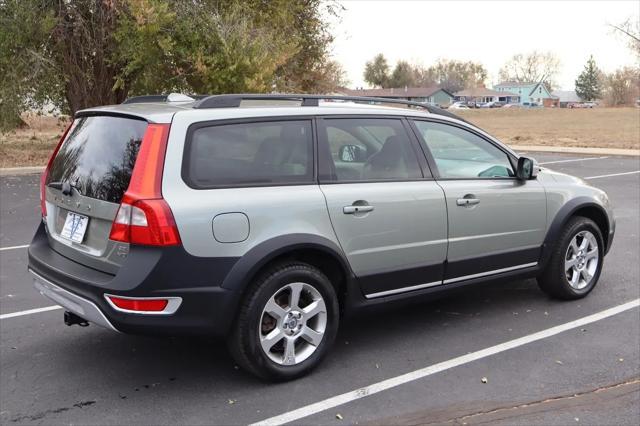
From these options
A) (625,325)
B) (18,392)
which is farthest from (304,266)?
(625,325)

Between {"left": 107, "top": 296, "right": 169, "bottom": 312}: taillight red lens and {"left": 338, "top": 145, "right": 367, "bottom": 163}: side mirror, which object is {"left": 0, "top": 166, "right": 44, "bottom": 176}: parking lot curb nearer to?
{"left": 338, "top": 145, "right": 367, "bottom": 163}: side mirror

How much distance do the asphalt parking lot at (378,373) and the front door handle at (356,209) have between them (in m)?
1.01

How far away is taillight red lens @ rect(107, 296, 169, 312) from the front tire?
48cm

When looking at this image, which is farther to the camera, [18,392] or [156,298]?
[18,392]

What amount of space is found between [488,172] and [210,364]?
2.52 m

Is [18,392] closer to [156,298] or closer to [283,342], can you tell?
[156,298]

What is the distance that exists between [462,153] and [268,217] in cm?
202

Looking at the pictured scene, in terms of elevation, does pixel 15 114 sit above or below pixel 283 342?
above

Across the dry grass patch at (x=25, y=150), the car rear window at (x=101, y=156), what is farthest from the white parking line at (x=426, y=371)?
the dry grass patch at (x=25, y=150)

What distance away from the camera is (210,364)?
425cm

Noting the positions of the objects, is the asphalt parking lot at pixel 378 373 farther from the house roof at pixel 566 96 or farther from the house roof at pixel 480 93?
the house roof at pixel 566 96

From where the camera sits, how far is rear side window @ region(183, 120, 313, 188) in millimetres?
3689

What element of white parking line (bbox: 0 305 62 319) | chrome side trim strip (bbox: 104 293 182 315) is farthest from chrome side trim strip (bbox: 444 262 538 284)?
white parking line (bbox: 0 305 62 319)

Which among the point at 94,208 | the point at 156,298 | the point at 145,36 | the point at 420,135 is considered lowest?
the point at 156,298
